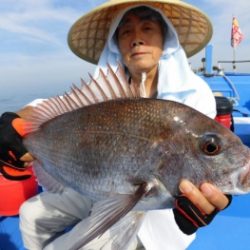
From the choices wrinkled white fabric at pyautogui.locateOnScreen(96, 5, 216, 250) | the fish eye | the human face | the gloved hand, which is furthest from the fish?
the human face

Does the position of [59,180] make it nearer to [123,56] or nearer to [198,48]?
[123,56]

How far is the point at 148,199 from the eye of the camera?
115 centimetres

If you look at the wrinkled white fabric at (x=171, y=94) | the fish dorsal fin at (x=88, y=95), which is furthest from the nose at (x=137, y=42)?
the fish dorsal fin at (x=88, y=95)

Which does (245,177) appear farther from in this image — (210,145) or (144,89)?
(144,89)

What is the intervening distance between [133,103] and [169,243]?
35.0 inches

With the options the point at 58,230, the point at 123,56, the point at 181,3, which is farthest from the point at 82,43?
the point at 58,230

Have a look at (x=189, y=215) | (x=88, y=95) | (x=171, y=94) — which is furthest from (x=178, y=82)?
(x=189, y=215)

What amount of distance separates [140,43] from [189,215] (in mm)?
998

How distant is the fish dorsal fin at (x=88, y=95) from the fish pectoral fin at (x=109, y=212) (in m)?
0.37

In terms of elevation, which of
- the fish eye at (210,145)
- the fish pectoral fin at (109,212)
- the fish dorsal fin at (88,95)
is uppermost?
the fish dorsal fin at (88,95)

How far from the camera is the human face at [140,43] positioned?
6.00 feet

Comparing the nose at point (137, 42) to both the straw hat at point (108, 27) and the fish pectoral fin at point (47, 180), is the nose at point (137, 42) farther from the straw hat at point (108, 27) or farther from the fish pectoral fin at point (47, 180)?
the fish pectoral fin at point (47, 180)

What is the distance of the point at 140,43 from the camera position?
5.97ft

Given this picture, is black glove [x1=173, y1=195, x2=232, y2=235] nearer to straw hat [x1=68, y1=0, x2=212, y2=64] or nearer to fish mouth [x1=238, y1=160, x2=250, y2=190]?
fish mouth [x1=238, y1=160, x2=250, y2=190]
